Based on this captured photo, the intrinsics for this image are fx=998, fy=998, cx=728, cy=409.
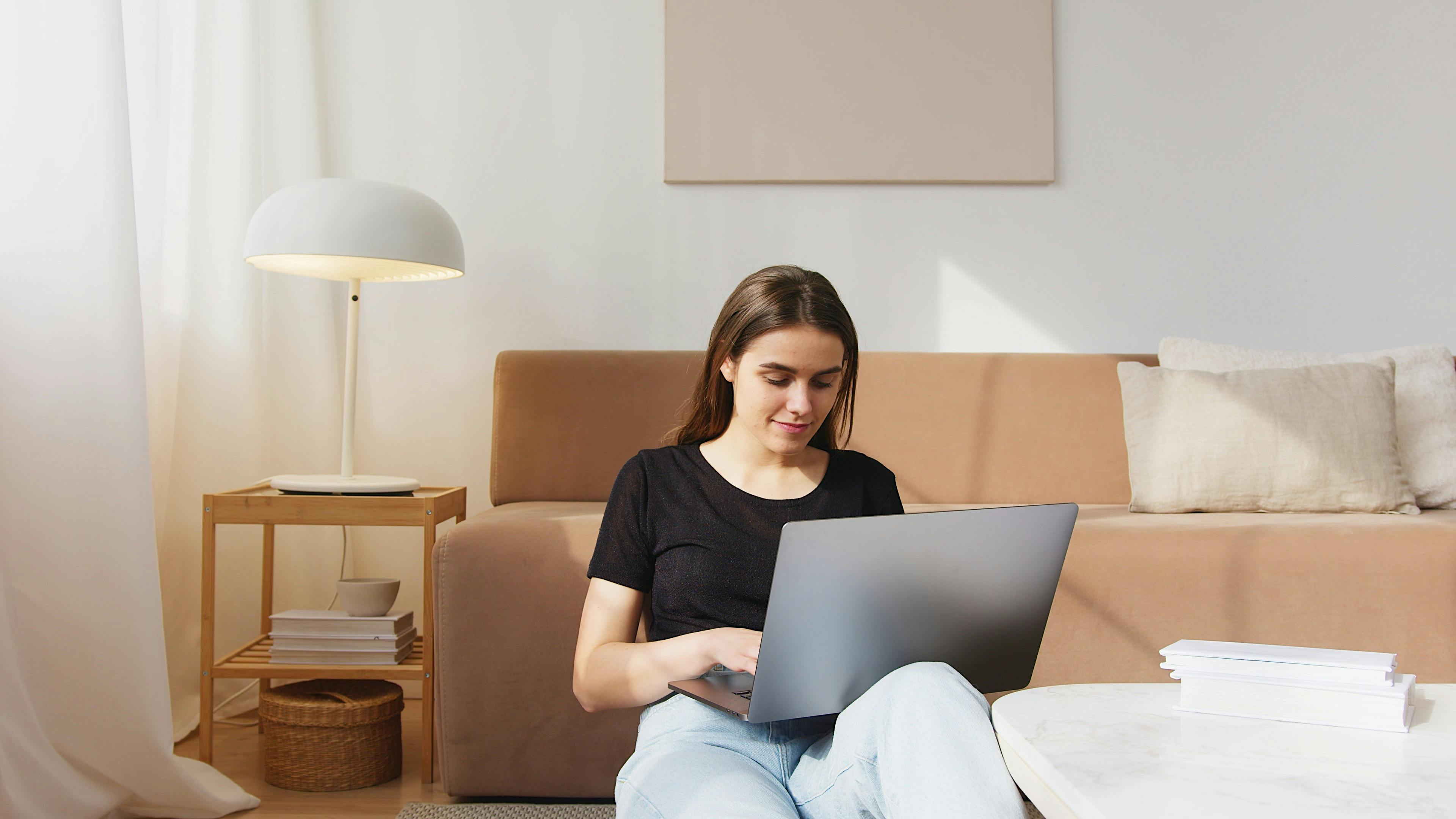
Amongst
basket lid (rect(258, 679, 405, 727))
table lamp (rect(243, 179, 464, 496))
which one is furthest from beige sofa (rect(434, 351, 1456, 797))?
table lamp (rect(243, 179, 464, 496))

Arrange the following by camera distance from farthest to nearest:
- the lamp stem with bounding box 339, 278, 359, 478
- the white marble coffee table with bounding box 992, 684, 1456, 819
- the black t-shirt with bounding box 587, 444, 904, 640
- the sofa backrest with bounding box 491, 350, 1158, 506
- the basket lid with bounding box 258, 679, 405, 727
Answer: the sofa backrest with bounding box 491, 350, 1158, 506 → the lamp stem with bounding box 339, 278, 359, 478 → the basket lid with bounding box 258, 679, 405, 727 → the black t-shirt with bounding box 587, 444, 904, 640 → the white marble coffee table with bounding box 992, 684, 1456, 819

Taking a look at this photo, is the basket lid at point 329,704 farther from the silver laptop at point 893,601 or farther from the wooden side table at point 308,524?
the silver laptop at point 893,601

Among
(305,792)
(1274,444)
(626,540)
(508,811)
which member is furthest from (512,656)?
(1274,444)

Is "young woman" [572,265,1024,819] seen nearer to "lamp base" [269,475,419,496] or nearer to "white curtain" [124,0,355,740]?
"lamp base" [269,475,419,496]

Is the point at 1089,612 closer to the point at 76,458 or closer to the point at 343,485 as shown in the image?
the point at 343,485

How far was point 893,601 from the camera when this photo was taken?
2.96 feet

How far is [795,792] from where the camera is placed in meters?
0.99

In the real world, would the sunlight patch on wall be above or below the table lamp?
below

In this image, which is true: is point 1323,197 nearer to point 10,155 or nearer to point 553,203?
point 553,203

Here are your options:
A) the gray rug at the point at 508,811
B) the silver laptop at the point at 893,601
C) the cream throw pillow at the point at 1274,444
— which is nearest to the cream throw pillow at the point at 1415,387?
the cream throw pillow at the point at 1274,444

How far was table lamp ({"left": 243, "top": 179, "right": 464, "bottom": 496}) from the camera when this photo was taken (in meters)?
1.92

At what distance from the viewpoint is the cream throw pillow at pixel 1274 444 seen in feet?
6.42

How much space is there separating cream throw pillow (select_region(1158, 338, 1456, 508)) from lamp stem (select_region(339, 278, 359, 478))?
1.78 metres

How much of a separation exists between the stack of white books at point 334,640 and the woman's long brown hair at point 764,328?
2.92 feet
